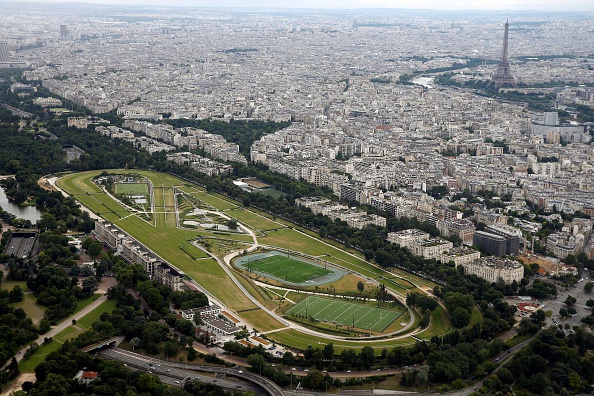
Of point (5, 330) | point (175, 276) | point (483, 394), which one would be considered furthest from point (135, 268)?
point (483, 394)

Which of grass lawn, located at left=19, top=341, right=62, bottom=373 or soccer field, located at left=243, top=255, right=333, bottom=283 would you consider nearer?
grass lawn, located at left=19, top=341, right=62, bottom=373

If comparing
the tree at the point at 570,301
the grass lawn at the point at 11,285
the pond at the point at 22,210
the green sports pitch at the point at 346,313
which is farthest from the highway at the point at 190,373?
the pond at the point at 22,210

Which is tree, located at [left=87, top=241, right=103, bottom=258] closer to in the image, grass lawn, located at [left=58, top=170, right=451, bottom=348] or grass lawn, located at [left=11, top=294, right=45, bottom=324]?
grass lawn, located at [left=58, top=170, right=451, bottom=348]

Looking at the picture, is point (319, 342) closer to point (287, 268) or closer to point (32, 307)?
point (287, 268)

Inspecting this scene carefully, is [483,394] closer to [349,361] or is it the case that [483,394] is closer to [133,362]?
[349,361]

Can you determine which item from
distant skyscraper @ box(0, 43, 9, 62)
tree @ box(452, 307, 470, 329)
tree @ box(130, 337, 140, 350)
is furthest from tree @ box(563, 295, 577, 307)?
distant skyscraper @ box(0, 43, 9, 62)

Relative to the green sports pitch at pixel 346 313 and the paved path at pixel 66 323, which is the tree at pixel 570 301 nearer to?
the green sports pitch at pixel 346 313
